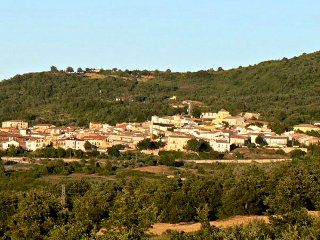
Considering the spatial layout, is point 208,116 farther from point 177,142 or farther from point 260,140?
point 177,142

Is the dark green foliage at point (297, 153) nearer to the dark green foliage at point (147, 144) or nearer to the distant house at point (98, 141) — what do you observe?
the dark green foliage at point (147, 144)

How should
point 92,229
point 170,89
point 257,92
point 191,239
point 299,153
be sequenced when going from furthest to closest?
point 170,89 < point 257,92 < point 299,153 < point 92,229 < point 191,239

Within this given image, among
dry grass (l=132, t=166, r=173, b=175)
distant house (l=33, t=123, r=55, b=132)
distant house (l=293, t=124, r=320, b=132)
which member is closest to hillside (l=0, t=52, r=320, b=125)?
distant house (l=293, t=124, r=320, b=132)

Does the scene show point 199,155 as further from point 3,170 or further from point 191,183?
point 191,183

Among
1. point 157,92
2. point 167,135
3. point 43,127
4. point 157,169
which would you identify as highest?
point 157,92

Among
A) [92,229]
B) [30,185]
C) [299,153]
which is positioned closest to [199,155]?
[299,153]

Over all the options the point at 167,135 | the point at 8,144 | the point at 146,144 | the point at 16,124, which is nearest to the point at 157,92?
the point at 16,124
